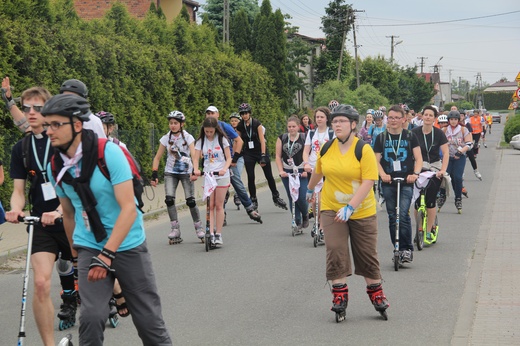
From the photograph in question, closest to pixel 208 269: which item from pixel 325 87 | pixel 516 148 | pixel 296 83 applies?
pixel 516 148

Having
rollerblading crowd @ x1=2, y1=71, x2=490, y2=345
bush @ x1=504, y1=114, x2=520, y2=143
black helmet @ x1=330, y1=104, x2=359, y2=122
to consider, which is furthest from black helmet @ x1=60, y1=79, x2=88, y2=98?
bush @ x1=504, y1=114, x2=520, y2=143

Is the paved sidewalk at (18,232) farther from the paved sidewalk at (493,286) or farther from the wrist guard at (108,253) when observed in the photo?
the wrist guard at (108,253)

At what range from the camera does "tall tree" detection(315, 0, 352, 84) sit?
7162 cm

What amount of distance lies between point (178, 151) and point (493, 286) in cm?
482

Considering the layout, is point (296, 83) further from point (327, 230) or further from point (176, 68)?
point (327, 230)

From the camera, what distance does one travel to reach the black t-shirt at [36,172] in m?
6.61

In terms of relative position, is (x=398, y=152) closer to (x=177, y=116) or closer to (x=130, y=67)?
(x=177, y=116)

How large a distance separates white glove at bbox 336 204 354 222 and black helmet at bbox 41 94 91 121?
3146 millimetres

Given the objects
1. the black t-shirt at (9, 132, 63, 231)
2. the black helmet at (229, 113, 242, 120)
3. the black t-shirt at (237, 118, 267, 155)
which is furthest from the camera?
the black t-shirt at (237, 118, 267, 155)

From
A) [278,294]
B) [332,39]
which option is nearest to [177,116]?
[278,294]

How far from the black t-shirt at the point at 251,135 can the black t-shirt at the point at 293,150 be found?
232cm

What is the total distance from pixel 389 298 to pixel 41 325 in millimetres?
3895

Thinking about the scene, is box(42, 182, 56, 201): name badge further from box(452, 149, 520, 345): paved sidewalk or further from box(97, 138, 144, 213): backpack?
box(452, 149, 520, 345): paved sidewalk

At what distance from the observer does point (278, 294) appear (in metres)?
9.10
